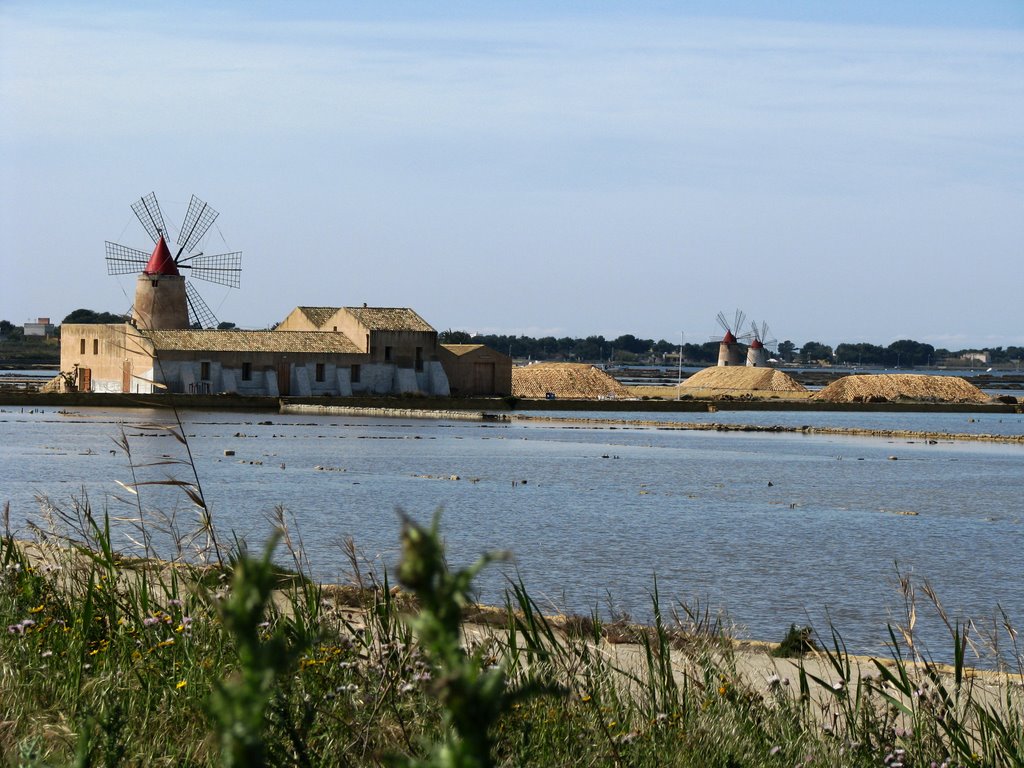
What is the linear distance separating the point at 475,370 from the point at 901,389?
95.1ft

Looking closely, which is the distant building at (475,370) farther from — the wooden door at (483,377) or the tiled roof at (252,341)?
the tiled roof at (252,341)

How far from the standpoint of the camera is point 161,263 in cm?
4509

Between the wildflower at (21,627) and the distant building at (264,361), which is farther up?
the distant building at (264,361)

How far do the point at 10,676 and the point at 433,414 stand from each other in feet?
128

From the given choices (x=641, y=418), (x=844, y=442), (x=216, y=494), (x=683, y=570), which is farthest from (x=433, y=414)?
(x=683, y=570)

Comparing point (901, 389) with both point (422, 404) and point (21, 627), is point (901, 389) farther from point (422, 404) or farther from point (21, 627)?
point (21, 627)

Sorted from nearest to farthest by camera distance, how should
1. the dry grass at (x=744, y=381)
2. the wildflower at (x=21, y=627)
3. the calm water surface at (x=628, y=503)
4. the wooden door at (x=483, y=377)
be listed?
the wildflower at (x=21, y=627), the calm water surface at (x=628, y=503), the wooden door at (x=483, y=377), the dry grass at (x=744, y=381)

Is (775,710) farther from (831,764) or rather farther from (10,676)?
(10,676)

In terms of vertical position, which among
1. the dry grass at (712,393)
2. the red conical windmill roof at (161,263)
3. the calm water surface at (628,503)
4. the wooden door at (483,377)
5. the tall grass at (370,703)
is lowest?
the calm water surface at (628,503)

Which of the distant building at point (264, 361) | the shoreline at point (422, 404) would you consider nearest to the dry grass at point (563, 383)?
the shoreline at point (422, 404)

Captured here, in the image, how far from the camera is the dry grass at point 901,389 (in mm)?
65312

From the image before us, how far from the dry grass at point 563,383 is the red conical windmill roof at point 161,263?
17554mm

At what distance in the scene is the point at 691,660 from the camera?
16.3 feet

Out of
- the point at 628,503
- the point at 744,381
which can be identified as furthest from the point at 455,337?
the point at 628,503
